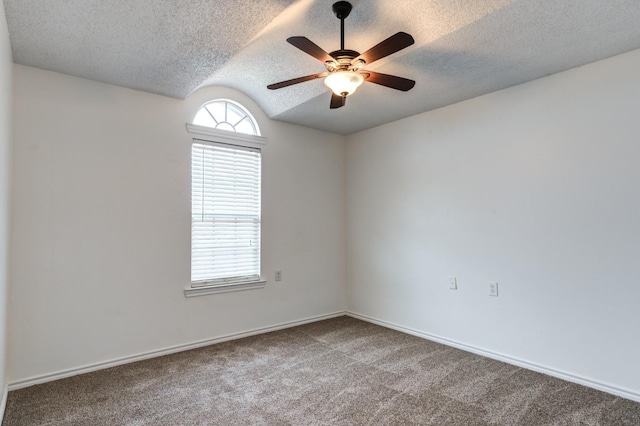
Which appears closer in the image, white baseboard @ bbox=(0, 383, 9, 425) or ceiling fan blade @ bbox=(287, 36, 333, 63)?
ceiling fan blade @ bbox=(287, 36, 333, 63)

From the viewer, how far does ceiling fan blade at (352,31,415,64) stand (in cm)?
195

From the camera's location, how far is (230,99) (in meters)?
3.88

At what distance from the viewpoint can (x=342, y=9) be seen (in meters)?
2.24

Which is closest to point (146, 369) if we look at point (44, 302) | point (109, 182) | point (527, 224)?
point (44, 302)

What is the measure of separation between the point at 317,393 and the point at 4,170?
2574 mm

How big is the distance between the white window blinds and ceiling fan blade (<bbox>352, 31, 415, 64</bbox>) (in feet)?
6.76

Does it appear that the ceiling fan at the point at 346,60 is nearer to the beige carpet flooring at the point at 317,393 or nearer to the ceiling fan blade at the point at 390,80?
the ceiling fan blade at the point at 390,80

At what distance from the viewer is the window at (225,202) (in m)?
3.67

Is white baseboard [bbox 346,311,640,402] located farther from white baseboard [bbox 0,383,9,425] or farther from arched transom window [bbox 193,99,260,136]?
white baseboard [bbox 0,383,9,425]

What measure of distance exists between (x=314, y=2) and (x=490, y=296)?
9.41 feet

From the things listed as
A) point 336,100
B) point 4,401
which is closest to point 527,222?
point 336,100

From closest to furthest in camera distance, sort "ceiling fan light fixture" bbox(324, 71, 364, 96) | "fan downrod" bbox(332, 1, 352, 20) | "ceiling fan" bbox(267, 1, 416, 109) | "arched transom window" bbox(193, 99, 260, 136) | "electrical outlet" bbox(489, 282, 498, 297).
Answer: "ceiling fan" bbox(267, 1, 416, 109)
"fan downrod" bbox(332, 1, 352, 20)
"ceiling fan light fixture" bbox(324, 71, 364, 96)
"electrical outlet" bbox(489, 282, 498, 297)
"arched transom window" bbox(193, 99, 260, 136)

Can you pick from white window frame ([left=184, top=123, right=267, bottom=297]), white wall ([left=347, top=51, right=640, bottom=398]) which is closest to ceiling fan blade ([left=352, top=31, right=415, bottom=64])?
white wall ([left=347, top=51, right=640, bottom=398])

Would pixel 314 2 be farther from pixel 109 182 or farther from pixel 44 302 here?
pixel 44 302
